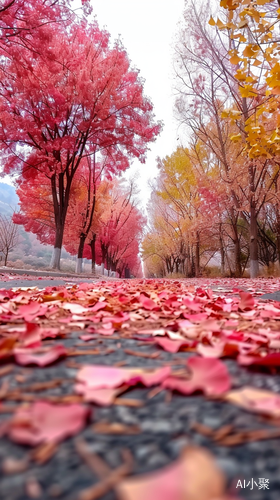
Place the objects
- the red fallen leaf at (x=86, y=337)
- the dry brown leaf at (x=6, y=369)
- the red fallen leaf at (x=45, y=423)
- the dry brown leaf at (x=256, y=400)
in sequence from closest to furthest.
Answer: the red fallen leaf at (x=45, y=423)
the dry brown leaf at (x=256, y=400)
the dry brown leaf at (x=6, y=369)
the red fallen leaf at (x=86, y=337)

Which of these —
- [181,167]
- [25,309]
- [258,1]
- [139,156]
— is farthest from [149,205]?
[25,309]

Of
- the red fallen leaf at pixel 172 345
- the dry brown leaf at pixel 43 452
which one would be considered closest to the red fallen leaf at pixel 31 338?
the red fallen leaf at pixel 172 345

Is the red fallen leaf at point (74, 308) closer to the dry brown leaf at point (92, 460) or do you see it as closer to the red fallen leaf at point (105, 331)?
the red fallen leaf at point (105, 331)

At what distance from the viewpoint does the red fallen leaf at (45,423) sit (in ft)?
1.70

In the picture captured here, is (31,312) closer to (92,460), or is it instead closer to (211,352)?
(211,352)

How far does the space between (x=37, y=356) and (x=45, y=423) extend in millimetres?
368

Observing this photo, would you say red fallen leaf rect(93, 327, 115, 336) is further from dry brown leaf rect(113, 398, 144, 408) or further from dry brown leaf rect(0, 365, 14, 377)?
dry brown leaf rect(113, 398, 144, 408)

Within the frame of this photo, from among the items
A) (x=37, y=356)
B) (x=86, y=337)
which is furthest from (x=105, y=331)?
(x=37, y=356)

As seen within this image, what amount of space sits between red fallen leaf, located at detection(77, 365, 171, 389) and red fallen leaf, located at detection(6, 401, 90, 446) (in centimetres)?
11

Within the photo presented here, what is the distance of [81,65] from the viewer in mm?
9953

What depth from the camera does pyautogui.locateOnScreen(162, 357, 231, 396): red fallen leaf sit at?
69cm

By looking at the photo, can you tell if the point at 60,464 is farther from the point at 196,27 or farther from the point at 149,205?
the point at 149,205

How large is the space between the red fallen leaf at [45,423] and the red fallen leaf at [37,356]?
254 millimetres

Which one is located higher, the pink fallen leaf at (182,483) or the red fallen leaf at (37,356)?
the red fallen leaf at (37,356)
